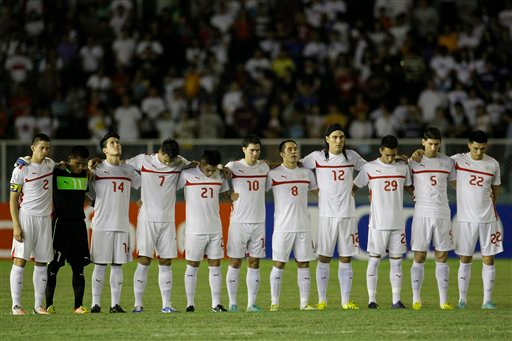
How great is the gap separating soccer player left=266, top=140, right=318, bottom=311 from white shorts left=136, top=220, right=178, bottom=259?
1260mm

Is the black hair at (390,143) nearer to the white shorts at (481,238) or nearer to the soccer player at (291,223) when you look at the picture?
the soccer player at (291,223)

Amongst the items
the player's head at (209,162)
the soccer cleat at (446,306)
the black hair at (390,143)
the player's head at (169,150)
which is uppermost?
the black hair at (390,143)

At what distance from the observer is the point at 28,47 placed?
27.3m

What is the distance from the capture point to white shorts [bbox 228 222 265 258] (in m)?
14.9

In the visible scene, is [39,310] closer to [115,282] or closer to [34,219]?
[115,282]

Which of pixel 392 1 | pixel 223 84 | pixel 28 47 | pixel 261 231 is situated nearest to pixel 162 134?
pixel 223 84

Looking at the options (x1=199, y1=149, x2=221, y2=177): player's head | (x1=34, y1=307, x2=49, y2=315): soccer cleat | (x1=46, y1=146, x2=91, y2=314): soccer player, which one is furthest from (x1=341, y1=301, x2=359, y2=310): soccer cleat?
(x1=34, y1=307, x2=49, y2=315): soccer cleat

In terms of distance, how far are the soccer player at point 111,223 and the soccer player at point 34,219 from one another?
0.56 metres

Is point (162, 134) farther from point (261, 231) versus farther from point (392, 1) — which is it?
point (261, 231)

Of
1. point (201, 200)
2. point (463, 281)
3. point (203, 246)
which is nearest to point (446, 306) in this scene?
point (463, 281)

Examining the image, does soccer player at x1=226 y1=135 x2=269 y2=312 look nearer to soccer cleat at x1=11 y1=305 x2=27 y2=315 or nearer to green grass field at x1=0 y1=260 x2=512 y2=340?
green grass field at x1=0 y1=260 x2=512 y2=340

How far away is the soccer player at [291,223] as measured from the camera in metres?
14.9

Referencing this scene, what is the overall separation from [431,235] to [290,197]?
1.80 meters

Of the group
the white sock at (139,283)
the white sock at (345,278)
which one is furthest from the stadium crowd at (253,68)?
the white sock at (139,283)
